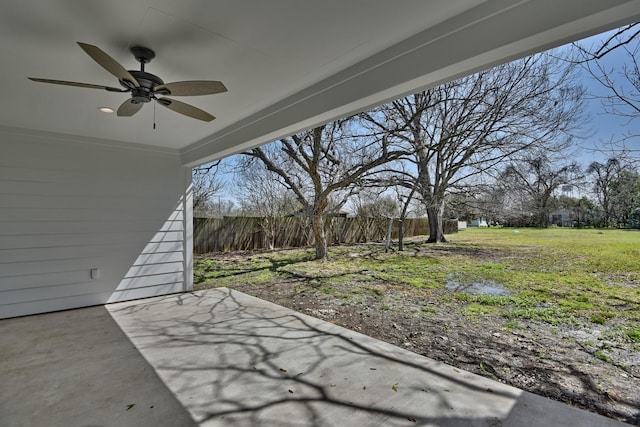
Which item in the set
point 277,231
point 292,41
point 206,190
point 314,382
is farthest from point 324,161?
point 314,382

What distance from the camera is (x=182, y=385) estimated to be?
199cm

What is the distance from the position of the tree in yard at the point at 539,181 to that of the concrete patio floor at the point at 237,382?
2.09m

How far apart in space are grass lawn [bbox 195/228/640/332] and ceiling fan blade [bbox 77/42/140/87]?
3532mm

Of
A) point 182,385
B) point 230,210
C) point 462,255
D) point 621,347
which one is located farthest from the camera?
point 230,210

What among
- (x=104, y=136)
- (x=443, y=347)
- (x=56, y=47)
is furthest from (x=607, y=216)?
(x=104, y=136)

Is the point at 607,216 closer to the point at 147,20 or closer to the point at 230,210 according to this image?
the point at 147,20

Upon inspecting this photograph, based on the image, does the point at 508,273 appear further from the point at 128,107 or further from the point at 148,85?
the point at 128,107

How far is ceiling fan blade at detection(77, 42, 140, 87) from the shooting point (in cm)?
146

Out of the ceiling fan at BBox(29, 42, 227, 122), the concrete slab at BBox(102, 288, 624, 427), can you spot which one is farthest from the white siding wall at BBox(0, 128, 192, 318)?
the ceiling fan at BBox(29, 42, 227, 122)

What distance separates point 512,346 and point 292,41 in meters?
2.96

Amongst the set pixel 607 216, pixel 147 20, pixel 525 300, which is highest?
pixel 147 20

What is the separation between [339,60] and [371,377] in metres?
2.22

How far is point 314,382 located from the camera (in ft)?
6.62

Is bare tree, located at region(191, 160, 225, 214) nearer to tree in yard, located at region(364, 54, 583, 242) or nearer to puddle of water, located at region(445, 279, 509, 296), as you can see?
tree in yard, located at region(364, 54, 583, 242)
